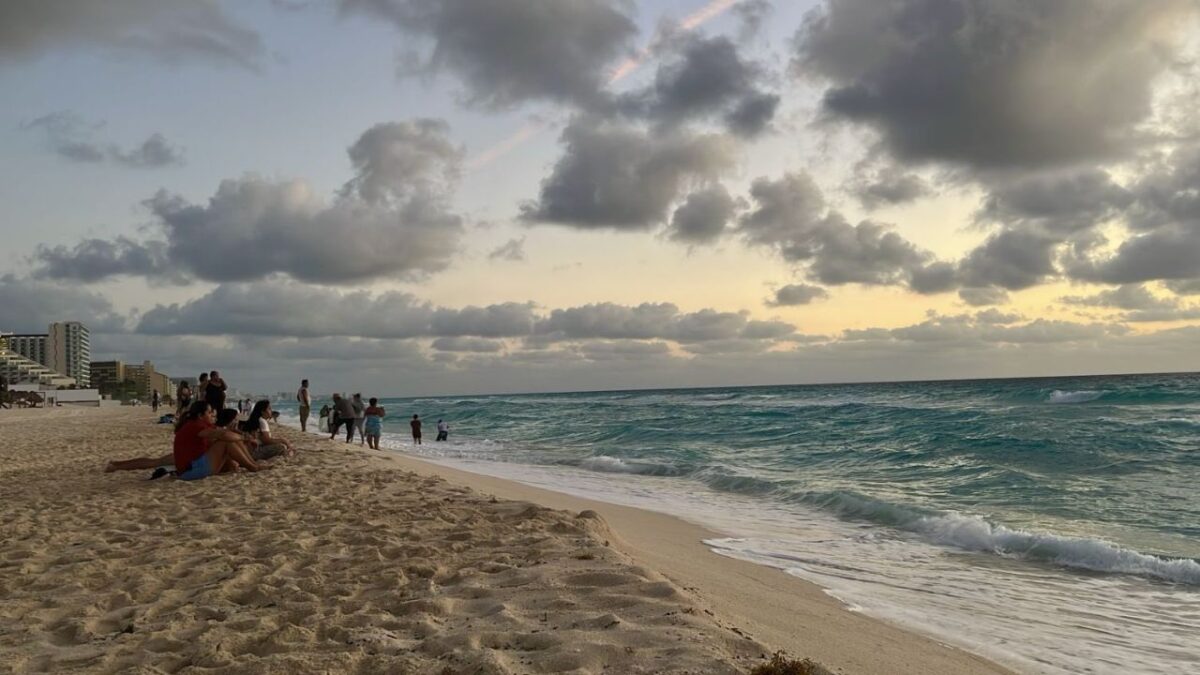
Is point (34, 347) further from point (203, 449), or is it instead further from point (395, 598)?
point (395, 598)

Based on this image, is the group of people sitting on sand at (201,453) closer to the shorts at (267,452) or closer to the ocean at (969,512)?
the shorts at (267,452)

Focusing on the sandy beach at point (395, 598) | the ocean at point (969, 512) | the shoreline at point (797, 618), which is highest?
the sandy beach at point (395, 598)

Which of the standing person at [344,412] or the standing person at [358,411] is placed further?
the standing person at [358,411]

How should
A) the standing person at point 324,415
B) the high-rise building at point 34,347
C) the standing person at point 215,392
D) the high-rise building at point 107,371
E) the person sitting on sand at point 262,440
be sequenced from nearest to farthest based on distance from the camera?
the person sitting on sand at point 262,440 → the standing person at point 215,392 → the standing person at point 324,415 → the high-rise building at point 107,371 → the high-rise building at point 34,347

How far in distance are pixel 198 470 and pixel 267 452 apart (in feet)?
7.18

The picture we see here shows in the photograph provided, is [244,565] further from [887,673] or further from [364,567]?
[887,673]

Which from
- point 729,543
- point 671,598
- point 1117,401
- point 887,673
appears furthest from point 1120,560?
point 1117,401

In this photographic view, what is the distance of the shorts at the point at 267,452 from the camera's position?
12234mm

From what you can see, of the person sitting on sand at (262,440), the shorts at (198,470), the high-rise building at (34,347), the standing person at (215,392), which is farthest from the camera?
the high-rise building at (34,347)

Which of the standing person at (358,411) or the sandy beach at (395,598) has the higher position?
the standing person at (358,411)

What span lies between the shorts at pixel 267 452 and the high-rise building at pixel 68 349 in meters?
160

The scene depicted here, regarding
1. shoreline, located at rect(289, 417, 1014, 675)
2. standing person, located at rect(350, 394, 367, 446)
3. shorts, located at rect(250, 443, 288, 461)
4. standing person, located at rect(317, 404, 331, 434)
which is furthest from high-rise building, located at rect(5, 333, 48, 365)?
shoreline, located at rect(289, 417, 1014, 675)

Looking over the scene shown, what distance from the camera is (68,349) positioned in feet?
501

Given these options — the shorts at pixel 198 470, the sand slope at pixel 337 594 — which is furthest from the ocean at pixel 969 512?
the shorts at pixel 198 470
